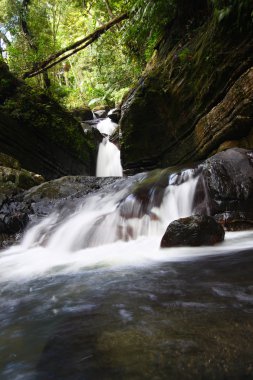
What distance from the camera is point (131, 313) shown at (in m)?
2.42

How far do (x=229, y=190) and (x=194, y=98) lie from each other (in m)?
3.93

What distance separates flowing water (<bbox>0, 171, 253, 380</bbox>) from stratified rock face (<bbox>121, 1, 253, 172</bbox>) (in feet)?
11.3

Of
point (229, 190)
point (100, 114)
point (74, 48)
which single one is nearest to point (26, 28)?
point (100, 114)

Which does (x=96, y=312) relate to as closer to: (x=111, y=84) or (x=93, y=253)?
(x=93, y=253)

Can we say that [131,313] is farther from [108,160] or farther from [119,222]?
[108,160]

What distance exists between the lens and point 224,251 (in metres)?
4.30

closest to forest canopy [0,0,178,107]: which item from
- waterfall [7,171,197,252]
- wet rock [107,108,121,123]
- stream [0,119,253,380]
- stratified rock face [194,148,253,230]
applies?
wet rock [107,108,121,123]

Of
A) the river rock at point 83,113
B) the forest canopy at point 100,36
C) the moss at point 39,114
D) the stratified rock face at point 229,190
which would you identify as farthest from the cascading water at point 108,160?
the stratified rock face at point 229,190

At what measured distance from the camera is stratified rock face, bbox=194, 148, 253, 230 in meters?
5.78

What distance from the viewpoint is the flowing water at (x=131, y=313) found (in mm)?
1688

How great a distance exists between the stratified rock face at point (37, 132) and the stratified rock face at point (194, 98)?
279 cm

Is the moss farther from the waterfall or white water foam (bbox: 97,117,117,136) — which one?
the waterfall

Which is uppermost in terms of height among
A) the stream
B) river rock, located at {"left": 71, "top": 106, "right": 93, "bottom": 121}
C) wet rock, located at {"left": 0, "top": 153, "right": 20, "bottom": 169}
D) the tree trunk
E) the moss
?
the tree trunk

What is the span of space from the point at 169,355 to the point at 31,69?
12977mm
